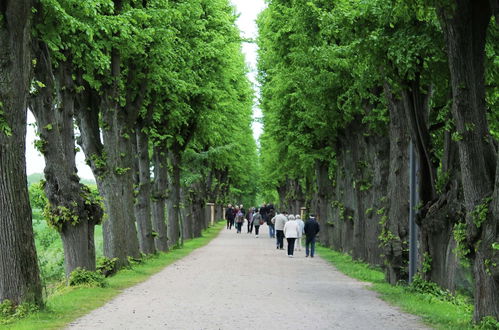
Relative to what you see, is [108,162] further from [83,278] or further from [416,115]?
[416,115]

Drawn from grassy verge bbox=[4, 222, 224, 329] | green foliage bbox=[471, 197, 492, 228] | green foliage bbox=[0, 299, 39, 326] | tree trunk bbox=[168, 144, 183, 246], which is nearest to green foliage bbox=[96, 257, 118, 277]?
grassy verge bbox=[4, 222, 224, 329]

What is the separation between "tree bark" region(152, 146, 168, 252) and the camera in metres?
31.3

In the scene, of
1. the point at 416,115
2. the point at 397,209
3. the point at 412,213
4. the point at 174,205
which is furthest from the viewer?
the point at 174,205

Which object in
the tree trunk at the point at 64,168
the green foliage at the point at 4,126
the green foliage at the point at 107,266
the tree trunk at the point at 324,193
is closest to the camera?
the green foliage at the point at 4,126

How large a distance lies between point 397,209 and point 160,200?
49.9 feet

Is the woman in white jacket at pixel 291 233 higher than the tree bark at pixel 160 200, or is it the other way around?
the tree bark at pixel 160 200

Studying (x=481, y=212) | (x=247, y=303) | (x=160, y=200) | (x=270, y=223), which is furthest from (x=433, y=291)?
(x=270, y=223)

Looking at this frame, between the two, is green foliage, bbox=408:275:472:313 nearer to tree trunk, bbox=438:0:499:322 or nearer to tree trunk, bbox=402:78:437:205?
tree trunk, bbox=402:78:437:205

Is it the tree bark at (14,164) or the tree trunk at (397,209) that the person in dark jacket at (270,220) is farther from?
the tree bark at (14,164)

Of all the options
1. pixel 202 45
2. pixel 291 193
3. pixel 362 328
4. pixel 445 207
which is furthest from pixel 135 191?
pixel 291 193

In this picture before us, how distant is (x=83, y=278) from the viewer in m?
16.6

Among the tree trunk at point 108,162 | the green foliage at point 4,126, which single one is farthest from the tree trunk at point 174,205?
the green foliage at point 4,126

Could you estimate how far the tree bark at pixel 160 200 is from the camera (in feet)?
103

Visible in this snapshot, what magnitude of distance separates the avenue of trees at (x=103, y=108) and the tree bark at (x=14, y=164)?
15 mm
